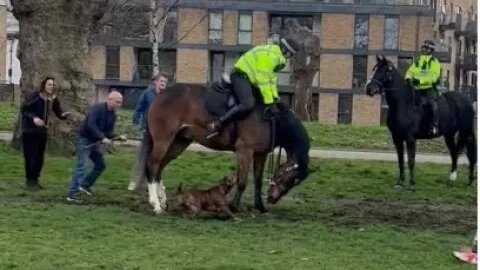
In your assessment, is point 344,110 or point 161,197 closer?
point 161,197

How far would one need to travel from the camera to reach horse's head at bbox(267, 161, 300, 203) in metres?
13.0

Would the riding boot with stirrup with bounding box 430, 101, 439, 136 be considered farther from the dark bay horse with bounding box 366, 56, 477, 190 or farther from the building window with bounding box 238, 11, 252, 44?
the building window with bounding box 238, 11, 252, 44

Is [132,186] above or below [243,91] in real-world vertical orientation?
below

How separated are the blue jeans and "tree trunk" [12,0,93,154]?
17.0 feet

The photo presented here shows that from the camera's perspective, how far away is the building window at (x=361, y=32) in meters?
59.4

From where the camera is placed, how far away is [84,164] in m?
14.4

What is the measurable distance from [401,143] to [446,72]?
4994 cm

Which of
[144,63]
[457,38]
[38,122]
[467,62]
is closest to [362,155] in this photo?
[38,122]

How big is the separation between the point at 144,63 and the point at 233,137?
5020 centimetres

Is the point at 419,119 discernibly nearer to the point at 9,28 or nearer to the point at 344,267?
the point at 344,267

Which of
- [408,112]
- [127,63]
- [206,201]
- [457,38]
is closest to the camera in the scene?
[206,201]

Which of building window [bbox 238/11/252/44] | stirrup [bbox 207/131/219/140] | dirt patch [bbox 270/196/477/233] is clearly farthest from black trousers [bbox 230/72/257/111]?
building window [bbox 238/11/252/44]

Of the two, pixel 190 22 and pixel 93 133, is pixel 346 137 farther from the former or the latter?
pixel 190 22

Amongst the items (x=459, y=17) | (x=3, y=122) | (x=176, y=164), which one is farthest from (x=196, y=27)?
(x=176, y=164)
